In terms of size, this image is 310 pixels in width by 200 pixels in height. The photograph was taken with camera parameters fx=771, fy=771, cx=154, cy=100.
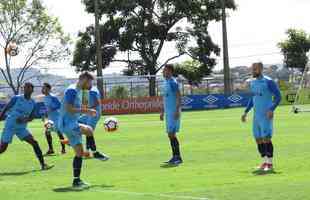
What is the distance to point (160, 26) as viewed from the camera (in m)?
68.2

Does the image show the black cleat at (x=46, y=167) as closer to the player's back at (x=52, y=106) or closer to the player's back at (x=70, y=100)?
the player's back at (x=70, y=100)

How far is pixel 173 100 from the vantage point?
57.1 feet

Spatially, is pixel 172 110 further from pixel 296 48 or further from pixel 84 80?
pixel 296 48

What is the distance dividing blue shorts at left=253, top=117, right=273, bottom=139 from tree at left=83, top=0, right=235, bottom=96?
52315mm

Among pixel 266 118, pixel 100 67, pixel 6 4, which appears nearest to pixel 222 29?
pixel 100 67

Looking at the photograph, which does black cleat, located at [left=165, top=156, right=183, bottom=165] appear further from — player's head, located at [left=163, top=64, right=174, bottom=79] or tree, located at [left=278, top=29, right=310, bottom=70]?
tree, located at [left=278, top=29, right=310, bottom=70]

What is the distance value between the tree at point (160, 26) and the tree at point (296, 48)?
6204 millimetres

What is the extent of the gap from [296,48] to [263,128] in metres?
54.5

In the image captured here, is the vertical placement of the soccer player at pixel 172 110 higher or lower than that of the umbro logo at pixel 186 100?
higher

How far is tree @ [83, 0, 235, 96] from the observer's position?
67.6 meters

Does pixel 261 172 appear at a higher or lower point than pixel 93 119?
lower

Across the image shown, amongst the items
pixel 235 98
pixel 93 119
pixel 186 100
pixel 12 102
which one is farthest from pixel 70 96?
pixel 235 98

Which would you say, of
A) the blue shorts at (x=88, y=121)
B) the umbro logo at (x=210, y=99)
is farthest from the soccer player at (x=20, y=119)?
the umbro logo at (x=210, y=99)

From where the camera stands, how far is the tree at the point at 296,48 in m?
68.2
